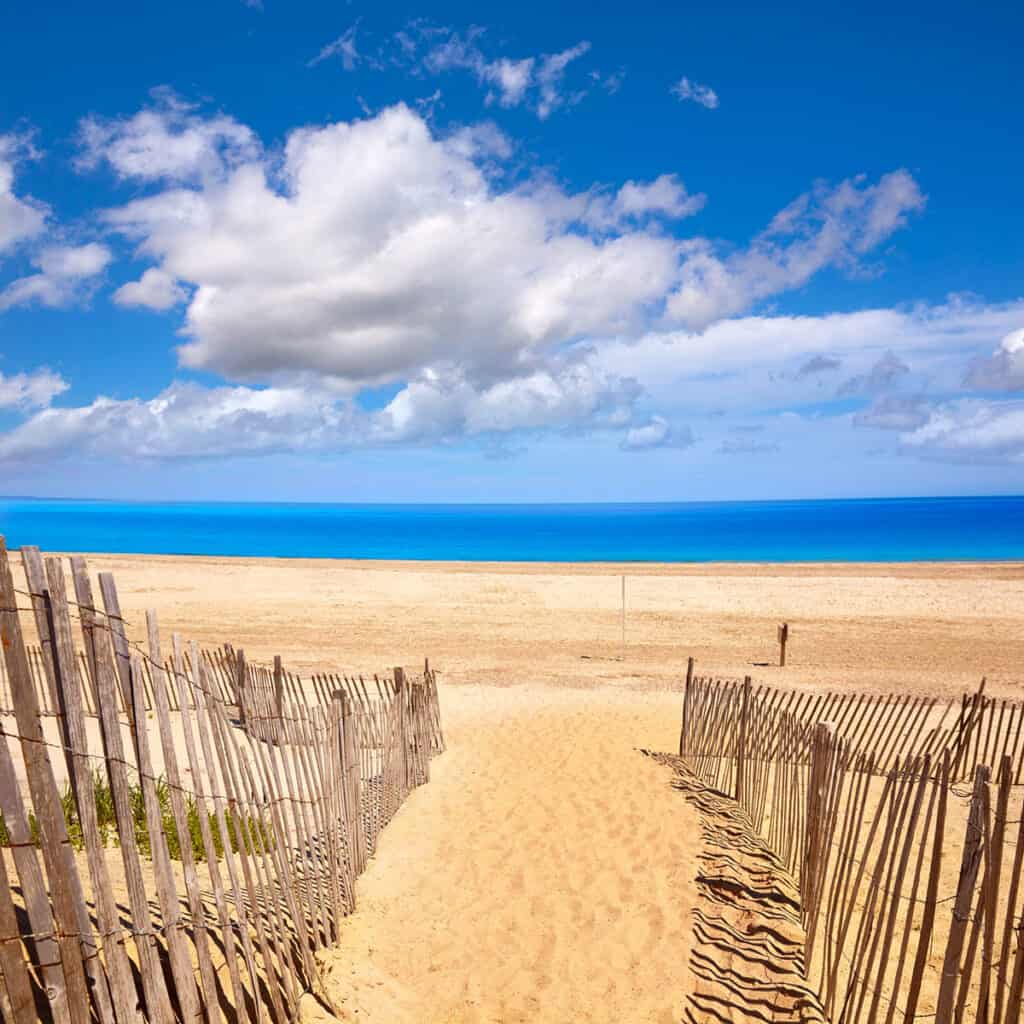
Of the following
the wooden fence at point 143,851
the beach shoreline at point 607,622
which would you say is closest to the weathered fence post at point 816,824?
the wooden fence at point 143,851

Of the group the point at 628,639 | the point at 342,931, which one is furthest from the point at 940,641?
the point at 342,931

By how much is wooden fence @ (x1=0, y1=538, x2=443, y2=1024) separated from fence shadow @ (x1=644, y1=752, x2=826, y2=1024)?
2.53 meters

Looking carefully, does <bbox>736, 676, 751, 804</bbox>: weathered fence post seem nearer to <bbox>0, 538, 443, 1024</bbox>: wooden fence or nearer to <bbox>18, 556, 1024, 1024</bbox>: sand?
<bbox>18, 556, 1024, 1024</bbox>: sand

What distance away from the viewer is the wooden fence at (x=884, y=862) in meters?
3.42

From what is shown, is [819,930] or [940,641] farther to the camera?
[940,641]

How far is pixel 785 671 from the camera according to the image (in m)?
16.8

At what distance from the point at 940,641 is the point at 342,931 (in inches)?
769

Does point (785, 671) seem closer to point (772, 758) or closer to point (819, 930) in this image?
point (772, 758)

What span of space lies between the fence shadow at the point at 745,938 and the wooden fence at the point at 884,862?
0.53 ft

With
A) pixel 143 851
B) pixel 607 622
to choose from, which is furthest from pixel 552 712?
pixel 607 622

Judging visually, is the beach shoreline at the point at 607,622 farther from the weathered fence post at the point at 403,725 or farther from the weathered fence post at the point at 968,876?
the weathered fence post at the point at 968,876

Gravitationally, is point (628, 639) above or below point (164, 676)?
below

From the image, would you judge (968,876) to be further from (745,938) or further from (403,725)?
(403,725)

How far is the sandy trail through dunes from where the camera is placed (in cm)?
496
